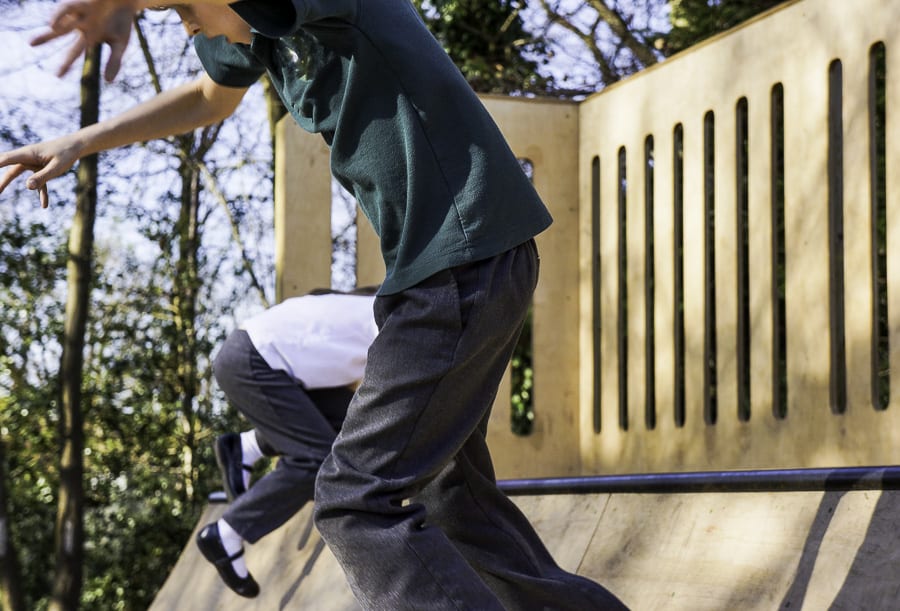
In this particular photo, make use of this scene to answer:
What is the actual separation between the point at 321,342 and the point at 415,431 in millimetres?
1993

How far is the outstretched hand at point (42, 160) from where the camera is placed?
2.11 metres

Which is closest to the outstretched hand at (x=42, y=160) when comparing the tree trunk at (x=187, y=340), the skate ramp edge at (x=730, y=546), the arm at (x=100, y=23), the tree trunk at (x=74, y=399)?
the arm at (x=100, y=23)

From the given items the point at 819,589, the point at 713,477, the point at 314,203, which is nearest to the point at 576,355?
the point at 314,203

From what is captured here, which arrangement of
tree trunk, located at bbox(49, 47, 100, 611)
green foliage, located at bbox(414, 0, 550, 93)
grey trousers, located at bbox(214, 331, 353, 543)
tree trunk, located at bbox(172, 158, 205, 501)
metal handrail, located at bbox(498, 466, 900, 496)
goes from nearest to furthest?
1. metal handrail, located at bbox(498, 466, 900, 496)
2. grey trousers, located at bbox(214, 331, 353, 543)
3. green foliage, located at bbox(414, 0, 550, 93)
4. tree trunk, located at bbox(49, 47, 100, 611)
5. tree trunk, located at bbox(172, 158, 205, 501)

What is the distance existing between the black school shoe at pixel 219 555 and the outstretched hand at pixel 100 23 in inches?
102

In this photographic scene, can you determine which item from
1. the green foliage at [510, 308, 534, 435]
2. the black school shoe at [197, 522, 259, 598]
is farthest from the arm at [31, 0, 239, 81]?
the green foliage at [510, 308, 534, 435]

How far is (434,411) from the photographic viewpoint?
5.59 feet

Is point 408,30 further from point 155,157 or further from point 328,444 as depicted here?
point 155,157

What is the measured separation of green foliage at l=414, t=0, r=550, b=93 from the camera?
831 cm

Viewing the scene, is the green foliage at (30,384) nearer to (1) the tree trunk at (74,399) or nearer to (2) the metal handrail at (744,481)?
(1) the tree trunk at (74,399)

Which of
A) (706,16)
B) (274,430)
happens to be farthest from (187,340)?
(274,430)

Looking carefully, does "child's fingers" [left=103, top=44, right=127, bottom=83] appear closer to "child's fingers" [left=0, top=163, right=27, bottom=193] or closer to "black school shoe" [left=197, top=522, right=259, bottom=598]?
"child's fingers" [left=0, top=163, right=27, bottom=193]

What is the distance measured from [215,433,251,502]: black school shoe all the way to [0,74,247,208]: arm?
2120 mm

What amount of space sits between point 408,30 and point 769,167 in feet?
8.85
